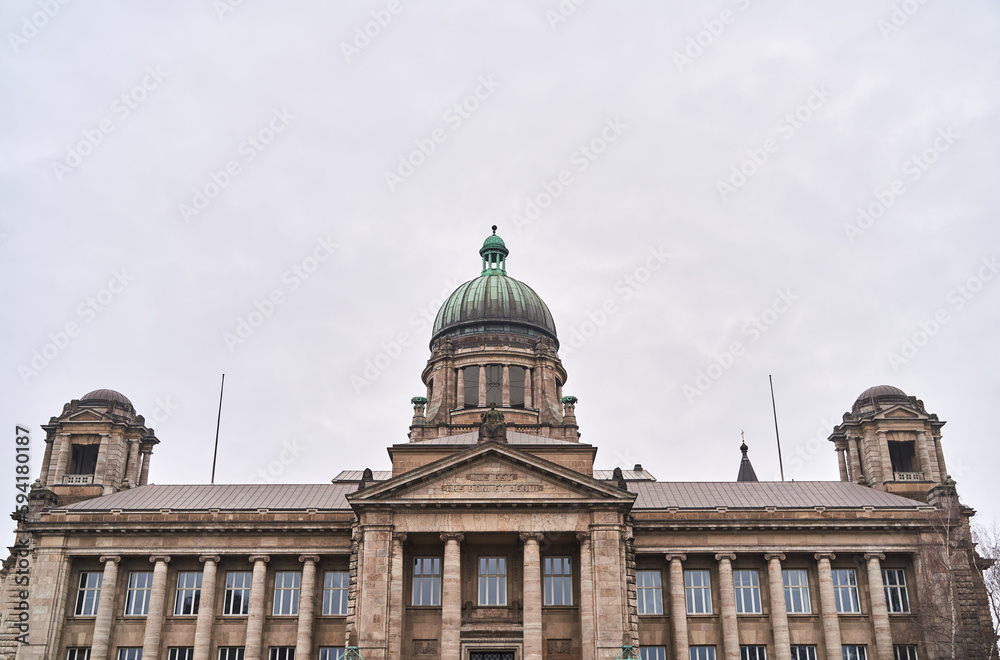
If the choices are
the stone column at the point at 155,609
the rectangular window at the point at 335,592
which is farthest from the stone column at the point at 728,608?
the stone column at the point at 155,609

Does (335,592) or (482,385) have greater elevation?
(482,385)

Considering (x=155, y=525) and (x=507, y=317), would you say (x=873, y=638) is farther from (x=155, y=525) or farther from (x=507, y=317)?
(x=155, y=525)

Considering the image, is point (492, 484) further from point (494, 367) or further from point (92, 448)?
point (92, 448)

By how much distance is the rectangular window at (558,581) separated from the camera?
53812 millimetres

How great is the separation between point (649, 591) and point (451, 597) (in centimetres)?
1385

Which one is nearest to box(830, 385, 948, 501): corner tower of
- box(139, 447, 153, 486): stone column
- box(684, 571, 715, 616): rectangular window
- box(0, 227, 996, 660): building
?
box(0, 227, 996, 660): building

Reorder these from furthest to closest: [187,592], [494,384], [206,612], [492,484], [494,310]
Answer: [494,310], [494,384], [187,592], [206,612], [492,484]

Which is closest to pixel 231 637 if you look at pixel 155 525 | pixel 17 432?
pixel 155 525

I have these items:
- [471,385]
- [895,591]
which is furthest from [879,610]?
[471,385]

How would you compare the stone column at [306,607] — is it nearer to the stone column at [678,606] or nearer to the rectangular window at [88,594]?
the rectangular window at [88,594]

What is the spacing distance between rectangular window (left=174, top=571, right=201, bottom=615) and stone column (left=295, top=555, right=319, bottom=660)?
6394mm

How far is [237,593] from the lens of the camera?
Answer: 190 feet

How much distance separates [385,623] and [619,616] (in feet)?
40.4

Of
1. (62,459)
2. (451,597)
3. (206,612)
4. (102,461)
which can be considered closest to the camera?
(451,597)
